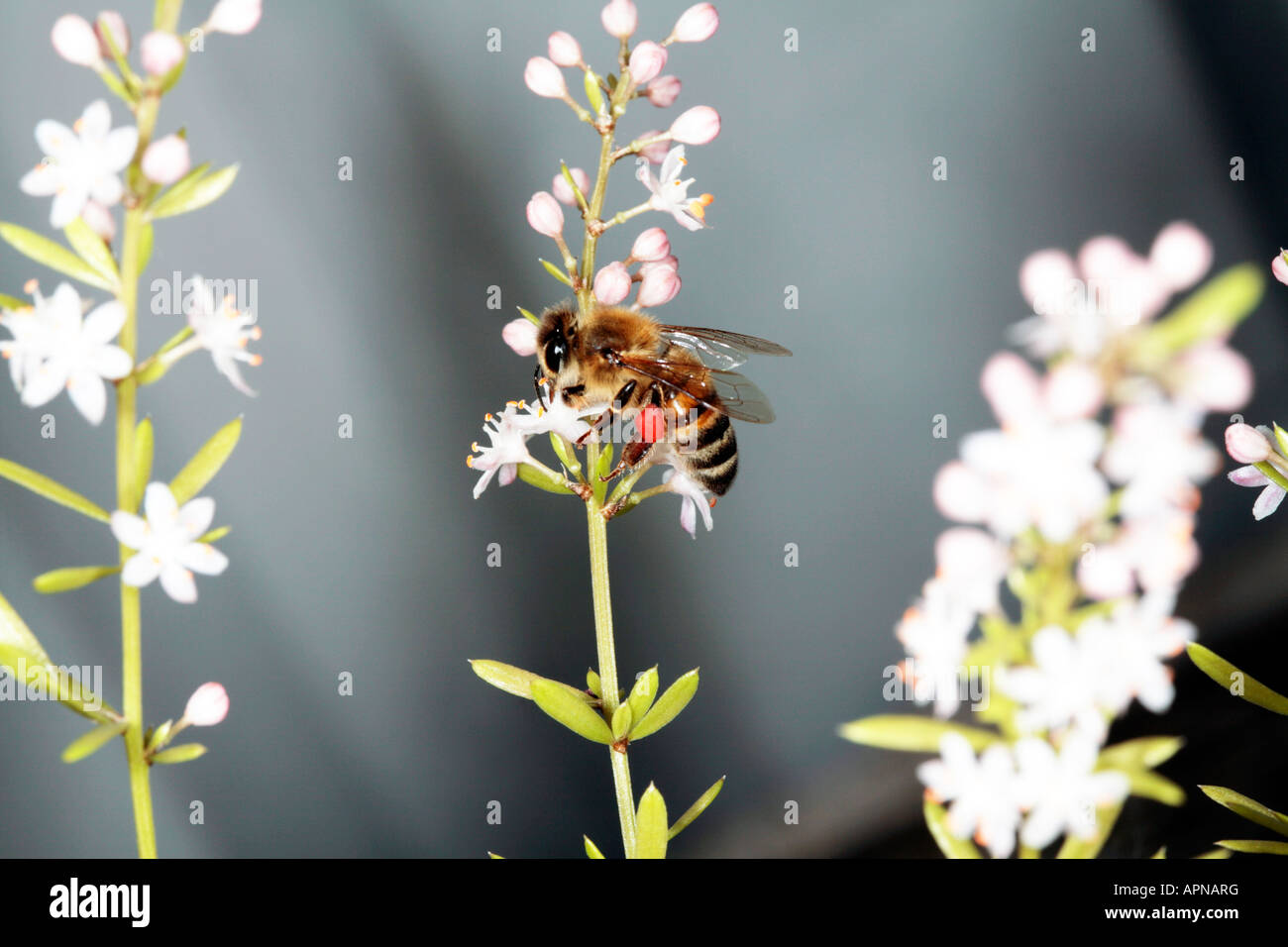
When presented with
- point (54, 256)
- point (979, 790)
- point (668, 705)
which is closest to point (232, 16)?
point (54, 256)

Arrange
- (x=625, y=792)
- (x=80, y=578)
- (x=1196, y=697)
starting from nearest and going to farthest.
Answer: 1. (x=80, y=578)
2. (x=625, y=792)
3. (x=1196, y=697)

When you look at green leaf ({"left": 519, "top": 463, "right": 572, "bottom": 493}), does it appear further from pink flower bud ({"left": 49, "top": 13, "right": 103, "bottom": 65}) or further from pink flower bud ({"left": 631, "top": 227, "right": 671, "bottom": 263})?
pink flower bud ({"left": 49, "top": 13, "right": 103, "bottom": 65})

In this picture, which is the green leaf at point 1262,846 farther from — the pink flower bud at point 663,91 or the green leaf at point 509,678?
the pink flower bud at point 663,91

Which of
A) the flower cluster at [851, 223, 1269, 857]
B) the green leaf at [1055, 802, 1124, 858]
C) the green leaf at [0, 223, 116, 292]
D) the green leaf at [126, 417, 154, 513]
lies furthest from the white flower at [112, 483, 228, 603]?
the green leaf at [1055, 802, 1124, 858]

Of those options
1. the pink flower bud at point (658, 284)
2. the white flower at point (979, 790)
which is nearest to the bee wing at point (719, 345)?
the pink flower bud at point (658, 284)
